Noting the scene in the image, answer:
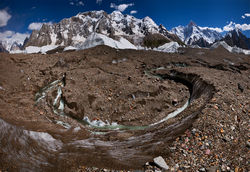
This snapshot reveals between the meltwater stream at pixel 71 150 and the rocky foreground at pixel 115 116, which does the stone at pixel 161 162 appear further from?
A: the meltwater stream at pixel 71 150

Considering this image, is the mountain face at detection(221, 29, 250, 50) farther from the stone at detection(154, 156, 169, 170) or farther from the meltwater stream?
the stone at detection(154, 156, 169, 170)

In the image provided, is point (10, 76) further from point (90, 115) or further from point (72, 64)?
point (90, 115)

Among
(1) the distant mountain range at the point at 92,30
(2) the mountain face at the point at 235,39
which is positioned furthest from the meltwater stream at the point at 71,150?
(2) the mountain face at the point at 235,39

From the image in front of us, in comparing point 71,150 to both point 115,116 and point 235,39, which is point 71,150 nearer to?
point 115,116

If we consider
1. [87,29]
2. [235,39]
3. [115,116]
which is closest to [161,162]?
[115,116]

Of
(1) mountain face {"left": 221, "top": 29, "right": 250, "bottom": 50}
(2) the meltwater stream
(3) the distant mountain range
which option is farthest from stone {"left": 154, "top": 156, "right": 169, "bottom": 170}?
(1) mountain face {"left": 221, "top": 29, "right": 250, "bottom": 50}

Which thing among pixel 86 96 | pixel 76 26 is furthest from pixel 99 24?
pixel 86 96
